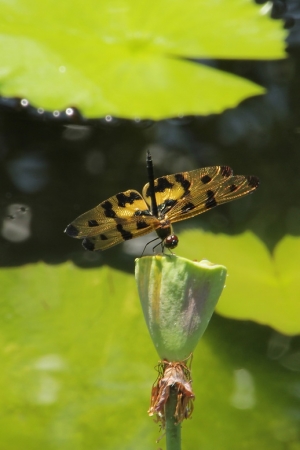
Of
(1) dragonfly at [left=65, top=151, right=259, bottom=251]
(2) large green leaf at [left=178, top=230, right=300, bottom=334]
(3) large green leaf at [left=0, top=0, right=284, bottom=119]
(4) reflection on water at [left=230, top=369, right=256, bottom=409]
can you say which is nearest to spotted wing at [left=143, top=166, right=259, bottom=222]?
(1) dragonfly at [left=65, top=151, right=259, bottom=251]

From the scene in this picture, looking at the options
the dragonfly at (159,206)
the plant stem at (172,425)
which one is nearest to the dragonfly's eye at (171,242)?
the dragonfly at (159,206)

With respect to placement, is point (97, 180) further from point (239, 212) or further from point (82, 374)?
point (82, 374)

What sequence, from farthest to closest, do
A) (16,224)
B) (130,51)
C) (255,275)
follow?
(130,51) < (16,224) < (255,275)

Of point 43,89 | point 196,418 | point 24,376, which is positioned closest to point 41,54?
point 43,89

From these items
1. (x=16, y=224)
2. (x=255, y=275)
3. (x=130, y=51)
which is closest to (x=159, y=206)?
(x=255, y=275)

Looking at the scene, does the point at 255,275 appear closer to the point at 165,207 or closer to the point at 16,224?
the point at 165,207

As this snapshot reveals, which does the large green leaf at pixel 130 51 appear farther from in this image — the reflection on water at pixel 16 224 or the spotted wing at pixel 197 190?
the spotted wing at pixel 197 190
